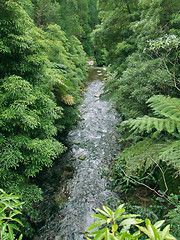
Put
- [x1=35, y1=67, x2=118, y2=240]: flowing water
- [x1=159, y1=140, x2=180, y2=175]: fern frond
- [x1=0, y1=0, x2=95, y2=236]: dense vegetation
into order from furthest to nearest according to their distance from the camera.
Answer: [x1=35, y1=67, x2=118, y2=240]: flowing water → [x1=0, y1=0, x2=95, y2=236]: dense vegetation → [x1=159, y1=140, x2=180, y2=175]: fern frond

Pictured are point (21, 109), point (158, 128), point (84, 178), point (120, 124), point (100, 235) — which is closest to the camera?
point (100, 235)

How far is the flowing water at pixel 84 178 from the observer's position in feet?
9.01

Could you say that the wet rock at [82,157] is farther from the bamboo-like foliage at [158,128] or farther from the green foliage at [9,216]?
the green foliage at [9,216]

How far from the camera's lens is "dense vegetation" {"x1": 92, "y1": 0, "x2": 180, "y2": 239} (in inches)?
70.3

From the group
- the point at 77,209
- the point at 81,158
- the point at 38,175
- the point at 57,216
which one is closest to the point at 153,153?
the point at 77,209

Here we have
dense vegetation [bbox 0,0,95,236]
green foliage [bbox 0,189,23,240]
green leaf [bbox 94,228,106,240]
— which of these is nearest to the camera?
green leaf [bbox 94,228,106,240]

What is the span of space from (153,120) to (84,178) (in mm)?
2718

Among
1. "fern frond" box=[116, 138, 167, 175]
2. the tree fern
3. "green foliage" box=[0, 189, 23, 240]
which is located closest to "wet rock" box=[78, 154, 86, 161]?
"fern frond" box=[116, 138, 167, 175]

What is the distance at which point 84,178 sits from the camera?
3.81 m

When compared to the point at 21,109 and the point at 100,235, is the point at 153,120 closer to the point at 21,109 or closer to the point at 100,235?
the point at 100,235

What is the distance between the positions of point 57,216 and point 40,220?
34 centimetres

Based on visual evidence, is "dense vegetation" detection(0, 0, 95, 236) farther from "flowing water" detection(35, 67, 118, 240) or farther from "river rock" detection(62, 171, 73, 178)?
"river rock" detection(62, 171, 73, 178)

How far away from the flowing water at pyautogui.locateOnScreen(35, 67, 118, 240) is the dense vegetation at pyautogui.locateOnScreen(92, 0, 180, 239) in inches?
18.0

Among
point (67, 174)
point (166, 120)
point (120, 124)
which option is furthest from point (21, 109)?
point (67, 174)
